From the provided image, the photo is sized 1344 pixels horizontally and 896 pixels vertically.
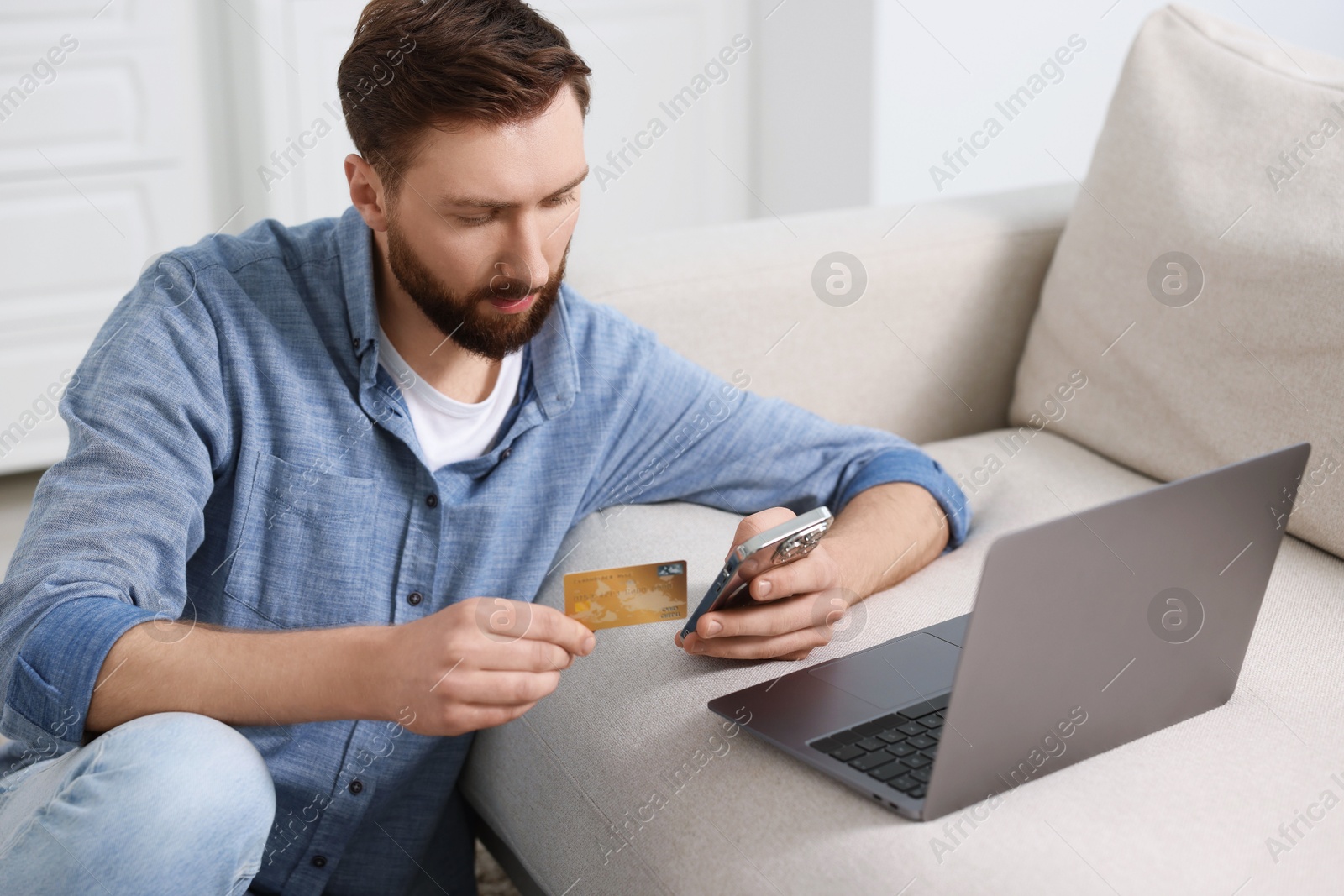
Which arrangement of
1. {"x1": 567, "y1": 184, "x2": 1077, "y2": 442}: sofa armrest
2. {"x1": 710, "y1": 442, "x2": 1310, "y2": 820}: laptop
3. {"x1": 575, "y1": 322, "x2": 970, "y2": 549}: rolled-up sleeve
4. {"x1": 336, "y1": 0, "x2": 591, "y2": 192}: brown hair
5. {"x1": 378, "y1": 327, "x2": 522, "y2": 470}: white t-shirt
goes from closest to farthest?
{"x1": 710, "y1": 442, "x2": 1310, "y2": 820}: laptop < {"x1": 336, "y1": 0, "x2": 591, "y2": 192}: brown hair < {"x1": 378, "y1": 327, "x2": 522, "y2": 470}: white t-shirt < {"x1": 575, "y1": 322, "x2": 970, "y2": 549}: rolled-up sleeve < {"x1": 567, "y1": 184, "x2": 1077, "y2": 442}: sofa armrest

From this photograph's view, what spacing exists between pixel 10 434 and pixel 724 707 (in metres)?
2.30

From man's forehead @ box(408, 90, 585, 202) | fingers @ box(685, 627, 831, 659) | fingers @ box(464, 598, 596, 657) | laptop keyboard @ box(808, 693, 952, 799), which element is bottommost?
fingers @ box(685, 627, 831, 659)

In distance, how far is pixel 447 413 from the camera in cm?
124

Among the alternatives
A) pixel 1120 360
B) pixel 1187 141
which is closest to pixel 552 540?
pixel 1120 360

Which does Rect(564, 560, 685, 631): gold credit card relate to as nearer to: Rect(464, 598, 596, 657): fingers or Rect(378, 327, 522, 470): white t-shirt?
Rect(464, 598, 596, 657): fingers

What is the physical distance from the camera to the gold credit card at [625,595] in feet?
3.28

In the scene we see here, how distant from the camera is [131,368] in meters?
1.05

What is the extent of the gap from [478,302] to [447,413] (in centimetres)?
14

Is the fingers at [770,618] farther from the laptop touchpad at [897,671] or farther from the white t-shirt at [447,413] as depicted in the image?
the white t-shirt at [447,413]

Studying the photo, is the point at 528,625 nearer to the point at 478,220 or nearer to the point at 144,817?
the point at 144,817

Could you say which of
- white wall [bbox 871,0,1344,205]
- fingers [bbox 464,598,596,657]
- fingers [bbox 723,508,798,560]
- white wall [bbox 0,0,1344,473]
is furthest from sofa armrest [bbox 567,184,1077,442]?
white wall [bbox 0,0,1344,473]

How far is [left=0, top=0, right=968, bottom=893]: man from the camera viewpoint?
2.96 feet

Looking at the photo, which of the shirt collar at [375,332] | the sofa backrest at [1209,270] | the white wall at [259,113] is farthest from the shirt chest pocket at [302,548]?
the white wall at [259,113]

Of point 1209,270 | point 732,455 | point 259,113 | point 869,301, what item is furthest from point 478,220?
point 259,113
